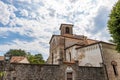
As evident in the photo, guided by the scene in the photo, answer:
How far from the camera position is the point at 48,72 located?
1681cm

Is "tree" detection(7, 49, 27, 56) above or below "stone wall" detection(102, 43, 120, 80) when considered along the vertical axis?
above

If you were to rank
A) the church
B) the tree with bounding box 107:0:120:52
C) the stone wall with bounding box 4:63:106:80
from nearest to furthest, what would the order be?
the tree with bounding box 107:0:120:52 → the stone wall with bounding box 4:63:106:80 → the church

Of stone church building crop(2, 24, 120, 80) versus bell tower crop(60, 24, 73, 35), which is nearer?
stone church building crop(2, 24, 120, 80)

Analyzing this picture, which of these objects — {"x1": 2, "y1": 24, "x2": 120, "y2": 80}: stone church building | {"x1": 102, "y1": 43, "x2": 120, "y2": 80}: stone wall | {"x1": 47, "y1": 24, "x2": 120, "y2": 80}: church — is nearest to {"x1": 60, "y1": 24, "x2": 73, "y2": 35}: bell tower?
{"x1": 47, "y1": 24, "x2": 120, "y2": 80}: church

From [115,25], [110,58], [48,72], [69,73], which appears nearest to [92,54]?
[110,58]

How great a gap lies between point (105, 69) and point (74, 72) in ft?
16.2

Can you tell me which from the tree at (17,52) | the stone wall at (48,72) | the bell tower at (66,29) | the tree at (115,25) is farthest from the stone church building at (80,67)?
the tree at (17,52)

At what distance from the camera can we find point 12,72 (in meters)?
15.6

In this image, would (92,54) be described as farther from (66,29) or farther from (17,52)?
(17,52)

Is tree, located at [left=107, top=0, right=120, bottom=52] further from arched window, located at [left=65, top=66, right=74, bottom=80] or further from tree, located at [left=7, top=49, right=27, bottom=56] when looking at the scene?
tree, located at [left=7, top=49, right=27, bottom=56]

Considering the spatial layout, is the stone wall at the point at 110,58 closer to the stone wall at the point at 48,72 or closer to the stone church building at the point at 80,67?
the stone church building at the point at 80,67

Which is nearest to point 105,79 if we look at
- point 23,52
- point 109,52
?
point 109,52


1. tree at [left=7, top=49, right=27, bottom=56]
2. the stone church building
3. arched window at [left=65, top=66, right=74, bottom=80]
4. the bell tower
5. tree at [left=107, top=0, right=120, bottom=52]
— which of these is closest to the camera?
tree at [left=107, top=0, right=120, bottom=52]

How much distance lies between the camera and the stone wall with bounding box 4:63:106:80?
15.8 meters
